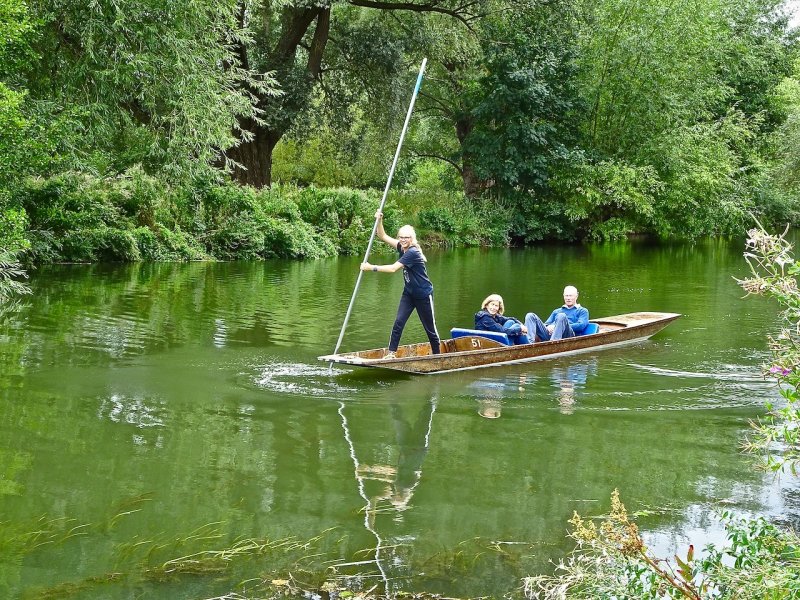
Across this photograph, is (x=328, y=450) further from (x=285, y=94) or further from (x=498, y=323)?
(x=285, y=94)

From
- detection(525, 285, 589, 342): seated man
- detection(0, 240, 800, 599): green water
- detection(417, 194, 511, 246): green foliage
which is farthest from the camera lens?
detection(417, 194, 511, 246): green foliage

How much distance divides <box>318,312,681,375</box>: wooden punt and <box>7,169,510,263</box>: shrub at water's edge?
806 cm

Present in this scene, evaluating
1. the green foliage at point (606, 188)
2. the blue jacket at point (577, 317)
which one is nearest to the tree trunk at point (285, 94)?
the green foliage at point (606, 188)

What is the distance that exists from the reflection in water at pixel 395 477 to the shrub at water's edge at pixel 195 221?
Answer: 9.80 meters

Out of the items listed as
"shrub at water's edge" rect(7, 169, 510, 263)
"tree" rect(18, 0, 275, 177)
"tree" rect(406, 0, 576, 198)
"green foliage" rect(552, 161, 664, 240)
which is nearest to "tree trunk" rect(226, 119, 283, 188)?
"shrub at water's edge" rect(7, 169, 510, 263)

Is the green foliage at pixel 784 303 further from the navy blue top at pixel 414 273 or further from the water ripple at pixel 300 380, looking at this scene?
the navy blue top at pixel 414 273

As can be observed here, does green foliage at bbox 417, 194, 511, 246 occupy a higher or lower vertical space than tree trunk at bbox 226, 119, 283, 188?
lower

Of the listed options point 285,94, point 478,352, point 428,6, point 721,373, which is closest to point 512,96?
point 428,6

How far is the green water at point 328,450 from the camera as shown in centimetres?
546

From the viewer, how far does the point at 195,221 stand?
25375 mm

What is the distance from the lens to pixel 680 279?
2473 cm

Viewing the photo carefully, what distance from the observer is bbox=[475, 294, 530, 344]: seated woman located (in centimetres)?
1210

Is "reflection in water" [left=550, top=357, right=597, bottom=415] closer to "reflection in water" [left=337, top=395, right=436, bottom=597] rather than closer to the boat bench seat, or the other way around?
the boat bench seat

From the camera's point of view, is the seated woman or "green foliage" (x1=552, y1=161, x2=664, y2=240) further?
"green foliage" (x1=552, y1=161, x2=664, y2=240)
